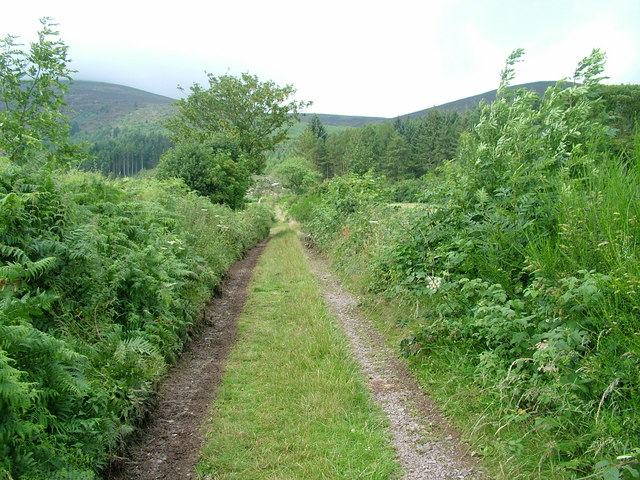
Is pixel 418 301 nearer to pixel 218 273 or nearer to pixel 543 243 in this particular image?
pixel 543 243

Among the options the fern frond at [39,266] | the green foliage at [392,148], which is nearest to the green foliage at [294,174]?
the green foliage at [392,148]

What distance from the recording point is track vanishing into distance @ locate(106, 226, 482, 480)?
347cm

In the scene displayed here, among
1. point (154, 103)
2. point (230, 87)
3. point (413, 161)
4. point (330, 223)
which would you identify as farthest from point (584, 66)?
point (154, 103)

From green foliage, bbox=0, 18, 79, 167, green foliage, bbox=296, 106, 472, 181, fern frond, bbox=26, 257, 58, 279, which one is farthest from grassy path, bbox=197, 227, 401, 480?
green foliage, bbox=296, 106, 472, 181

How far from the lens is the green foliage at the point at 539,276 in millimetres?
3166

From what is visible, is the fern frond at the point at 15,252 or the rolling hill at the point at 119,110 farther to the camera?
the rolling hill at the point at 119,110

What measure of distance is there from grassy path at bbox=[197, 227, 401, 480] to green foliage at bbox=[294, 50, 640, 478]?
3.49 feet

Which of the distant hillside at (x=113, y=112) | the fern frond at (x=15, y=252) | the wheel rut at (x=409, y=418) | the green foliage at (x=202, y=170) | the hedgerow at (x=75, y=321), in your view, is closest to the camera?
the hedgerow at (x=75, y=321)

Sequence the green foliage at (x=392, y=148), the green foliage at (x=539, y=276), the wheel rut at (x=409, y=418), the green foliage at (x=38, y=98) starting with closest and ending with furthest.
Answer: the green foliage at (x=539, y=276) < the wheel rut at (x=409, y=418) < the green foliage at (x=38, y=98) < the green foliage at (x=392, y=148)

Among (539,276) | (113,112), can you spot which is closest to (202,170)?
(539,276)

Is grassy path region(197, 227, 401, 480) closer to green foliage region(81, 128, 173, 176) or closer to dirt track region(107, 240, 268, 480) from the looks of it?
dirt track region(107, 240, 268, 480)

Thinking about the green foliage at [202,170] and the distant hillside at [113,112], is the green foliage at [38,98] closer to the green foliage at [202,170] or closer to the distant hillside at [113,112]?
the green foliage at [202,170]

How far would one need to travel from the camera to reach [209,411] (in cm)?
446

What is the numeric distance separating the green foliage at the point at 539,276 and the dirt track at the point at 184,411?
2591 mm
